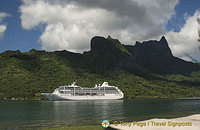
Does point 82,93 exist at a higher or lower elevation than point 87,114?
higher

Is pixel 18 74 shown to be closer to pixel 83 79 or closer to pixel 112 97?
pixel 83 79

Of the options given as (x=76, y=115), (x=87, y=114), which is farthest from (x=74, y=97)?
(x=76, y=115)

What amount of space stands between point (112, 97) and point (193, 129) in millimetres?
98408

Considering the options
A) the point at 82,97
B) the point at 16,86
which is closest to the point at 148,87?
the point at 82,97

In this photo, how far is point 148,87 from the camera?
507 feet

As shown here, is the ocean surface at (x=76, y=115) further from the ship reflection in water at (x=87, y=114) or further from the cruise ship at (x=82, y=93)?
the cruise ship at (x=82, y=93)

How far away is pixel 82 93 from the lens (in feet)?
363

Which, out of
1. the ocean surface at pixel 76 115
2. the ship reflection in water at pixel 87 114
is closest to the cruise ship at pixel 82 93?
the ocean surface at pixel 76 115

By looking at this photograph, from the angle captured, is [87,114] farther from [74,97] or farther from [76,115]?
[74,97]

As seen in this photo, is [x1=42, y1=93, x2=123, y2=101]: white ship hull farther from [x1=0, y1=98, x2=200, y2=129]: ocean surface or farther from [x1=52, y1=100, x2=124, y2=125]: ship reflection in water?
[x1=52, y1=100, x2=124, y2=125]: ship reflection in water

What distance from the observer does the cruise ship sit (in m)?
104

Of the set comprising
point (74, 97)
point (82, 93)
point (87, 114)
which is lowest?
point (87, 114)

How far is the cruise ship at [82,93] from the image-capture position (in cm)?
10369

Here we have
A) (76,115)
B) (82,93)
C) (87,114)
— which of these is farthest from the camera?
(82,93)
